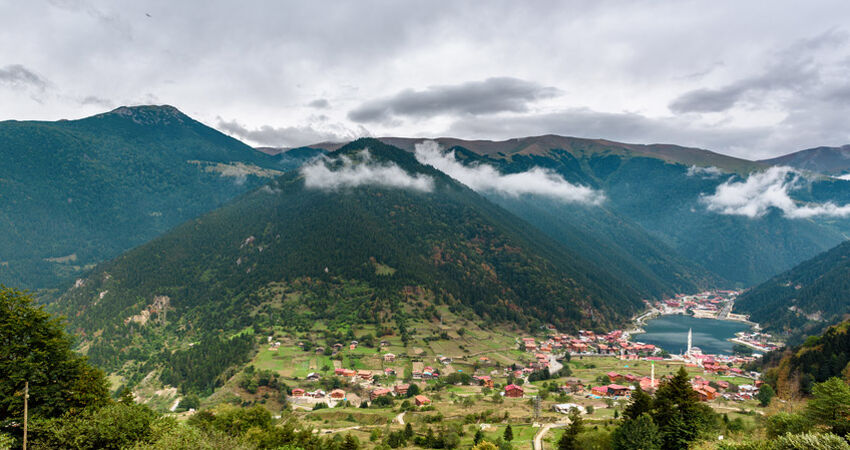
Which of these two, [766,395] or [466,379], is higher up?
[766,395]

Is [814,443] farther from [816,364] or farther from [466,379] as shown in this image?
[466,379]

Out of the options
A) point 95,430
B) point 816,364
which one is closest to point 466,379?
point 816,364

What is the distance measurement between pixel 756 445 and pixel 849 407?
1349 cm

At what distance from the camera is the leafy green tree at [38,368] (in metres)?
35.2

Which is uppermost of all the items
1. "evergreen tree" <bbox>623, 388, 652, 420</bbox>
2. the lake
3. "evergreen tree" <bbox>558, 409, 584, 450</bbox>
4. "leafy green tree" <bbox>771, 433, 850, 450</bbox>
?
"leafy green tree" <bbox>771, 433, 850, 450</bbox>

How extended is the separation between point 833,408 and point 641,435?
52.2ft

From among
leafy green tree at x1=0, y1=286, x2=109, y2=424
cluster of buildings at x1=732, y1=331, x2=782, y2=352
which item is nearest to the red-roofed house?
leafy green tree at x1=0, y1=286, x2=109, y2=424

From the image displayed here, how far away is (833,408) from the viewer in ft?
123

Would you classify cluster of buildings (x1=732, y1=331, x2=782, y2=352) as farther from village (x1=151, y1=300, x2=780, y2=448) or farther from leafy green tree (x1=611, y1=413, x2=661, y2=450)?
leafy green tree (x1=611, y1=413, x2=661, y2=450)

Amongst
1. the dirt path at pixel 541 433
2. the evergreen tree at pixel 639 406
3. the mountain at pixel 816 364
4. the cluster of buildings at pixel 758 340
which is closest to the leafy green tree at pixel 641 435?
the evergreen tree at pixel 639 406

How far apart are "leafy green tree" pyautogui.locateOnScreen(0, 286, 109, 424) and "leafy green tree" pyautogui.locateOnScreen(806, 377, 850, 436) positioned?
64.9 meters

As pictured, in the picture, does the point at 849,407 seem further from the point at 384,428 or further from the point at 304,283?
the point at 304,283

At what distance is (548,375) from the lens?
11831cm

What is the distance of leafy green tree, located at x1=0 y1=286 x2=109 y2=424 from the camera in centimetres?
3525
